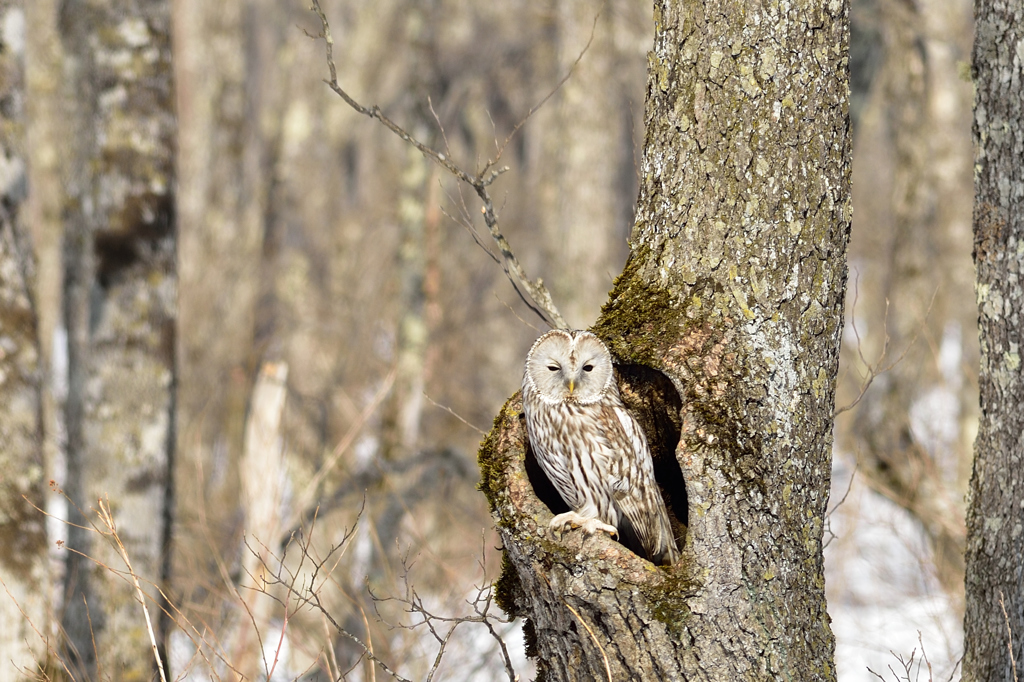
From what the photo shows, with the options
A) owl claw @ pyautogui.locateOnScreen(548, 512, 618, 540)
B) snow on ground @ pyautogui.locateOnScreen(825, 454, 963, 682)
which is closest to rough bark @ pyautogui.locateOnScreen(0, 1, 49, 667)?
owl claw @ pyautogui.locateOnScreen(548, 512, 618, 540)

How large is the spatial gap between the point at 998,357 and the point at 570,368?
4.78 ft

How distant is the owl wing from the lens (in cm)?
301

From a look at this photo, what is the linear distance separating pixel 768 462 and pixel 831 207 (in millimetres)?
778

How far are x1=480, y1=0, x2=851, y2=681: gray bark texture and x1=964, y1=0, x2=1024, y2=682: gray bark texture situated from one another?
719 mm

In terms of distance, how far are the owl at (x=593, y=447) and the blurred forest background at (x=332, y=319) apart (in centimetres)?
35

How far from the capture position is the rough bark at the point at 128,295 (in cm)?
466

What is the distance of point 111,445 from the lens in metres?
4.67

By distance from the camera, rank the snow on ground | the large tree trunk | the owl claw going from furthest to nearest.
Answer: the large tree trunk
the snow on ground
the owl claw

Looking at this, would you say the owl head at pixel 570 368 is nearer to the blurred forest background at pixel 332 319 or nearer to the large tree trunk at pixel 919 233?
the blurred forest background at pixel 332 319

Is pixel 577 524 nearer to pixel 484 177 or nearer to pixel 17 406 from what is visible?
pixel 484 177

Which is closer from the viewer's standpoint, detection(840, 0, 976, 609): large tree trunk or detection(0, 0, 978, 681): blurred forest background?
detection(0, 0, 978, 681): blurred forest background

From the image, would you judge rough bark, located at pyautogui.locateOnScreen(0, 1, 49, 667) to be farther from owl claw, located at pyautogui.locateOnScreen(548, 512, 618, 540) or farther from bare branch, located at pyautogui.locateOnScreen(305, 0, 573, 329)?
owl claw, located at pyautogui.locateOnScreen(548, 512, 618, 540)

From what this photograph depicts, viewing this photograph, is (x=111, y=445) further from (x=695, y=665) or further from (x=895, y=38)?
(x=895, y=38)

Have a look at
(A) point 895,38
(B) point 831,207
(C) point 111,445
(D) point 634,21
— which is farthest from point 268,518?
(A) point 895,38
